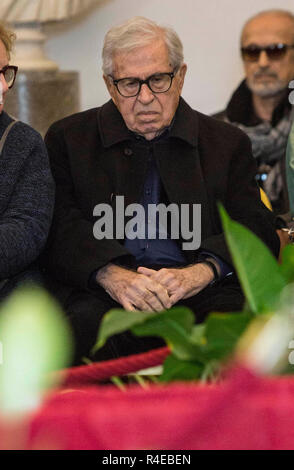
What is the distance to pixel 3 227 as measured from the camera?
83.4 inches

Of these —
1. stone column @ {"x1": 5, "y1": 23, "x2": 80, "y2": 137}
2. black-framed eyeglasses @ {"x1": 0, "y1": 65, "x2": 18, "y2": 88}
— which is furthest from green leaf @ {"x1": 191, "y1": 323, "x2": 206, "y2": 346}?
stone column @ {"x1": 5, "y1": 23, "x2": 80, "y2": 137}

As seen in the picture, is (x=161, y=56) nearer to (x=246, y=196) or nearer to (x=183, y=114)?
(x=183, y=114)

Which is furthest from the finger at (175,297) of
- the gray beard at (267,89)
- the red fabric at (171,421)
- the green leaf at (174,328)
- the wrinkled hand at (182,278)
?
the gray beard at (267,89)

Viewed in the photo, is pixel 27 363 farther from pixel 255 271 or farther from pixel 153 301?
pixel 153 301

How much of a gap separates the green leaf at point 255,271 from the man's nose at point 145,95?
1611 mm

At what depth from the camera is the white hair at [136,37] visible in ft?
7.61

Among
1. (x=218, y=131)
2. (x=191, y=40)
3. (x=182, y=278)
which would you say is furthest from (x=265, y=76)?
(x=182, y=278)

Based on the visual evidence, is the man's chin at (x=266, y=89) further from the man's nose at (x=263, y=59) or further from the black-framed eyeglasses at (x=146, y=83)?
the black-framed eyeglasses at (x=146, y=83)

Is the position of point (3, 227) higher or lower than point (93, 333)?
higher

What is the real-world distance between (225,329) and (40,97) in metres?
2.92

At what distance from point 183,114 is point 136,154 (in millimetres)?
182

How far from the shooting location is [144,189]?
7.86 ft

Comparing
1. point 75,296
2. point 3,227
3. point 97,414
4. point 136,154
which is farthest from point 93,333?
point 97,414

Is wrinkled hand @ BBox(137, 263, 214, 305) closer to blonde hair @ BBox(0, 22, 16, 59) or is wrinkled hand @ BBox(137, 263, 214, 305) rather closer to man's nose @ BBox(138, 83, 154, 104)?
man's nose @ BBox(138, 83, 154, 104)
